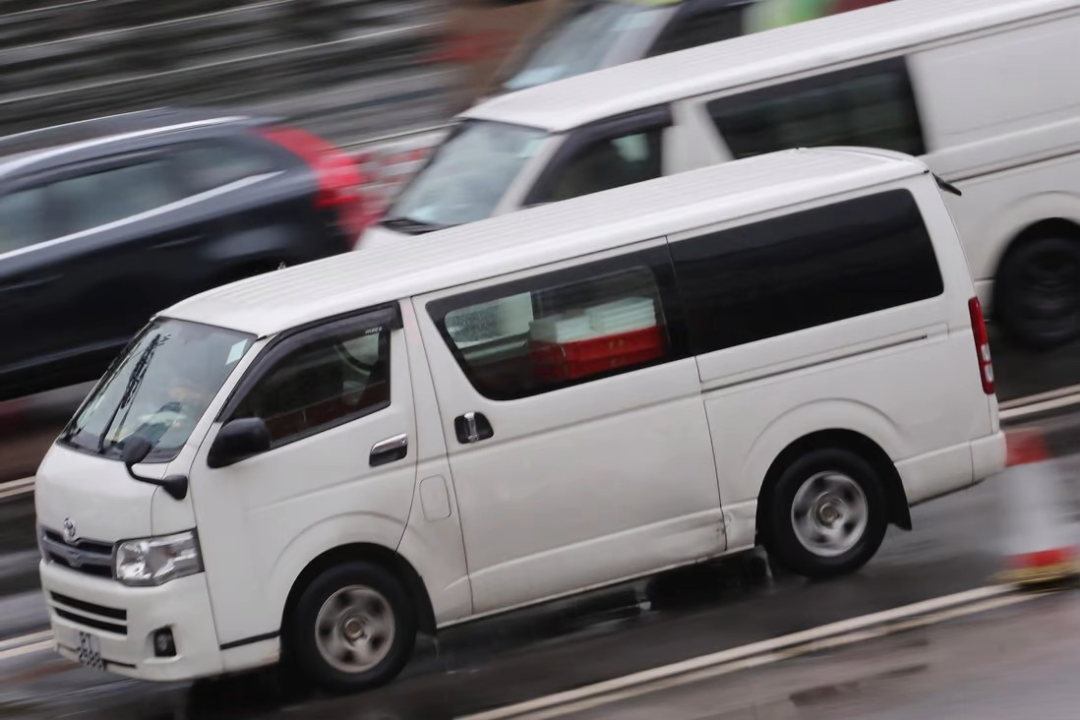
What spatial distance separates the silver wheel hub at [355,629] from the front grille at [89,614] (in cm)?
85

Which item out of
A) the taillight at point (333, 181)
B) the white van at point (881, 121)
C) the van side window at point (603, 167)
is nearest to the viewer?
the van side window at point (603, 167)

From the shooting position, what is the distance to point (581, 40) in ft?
47.1

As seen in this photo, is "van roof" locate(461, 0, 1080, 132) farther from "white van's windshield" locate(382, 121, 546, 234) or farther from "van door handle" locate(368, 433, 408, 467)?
"van door handle" locate(368, 433, 408, 467)

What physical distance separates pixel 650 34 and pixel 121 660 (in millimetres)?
7639

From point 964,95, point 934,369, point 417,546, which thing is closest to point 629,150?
point 964,95

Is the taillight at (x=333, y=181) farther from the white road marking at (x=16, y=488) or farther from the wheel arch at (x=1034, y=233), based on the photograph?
the wheel arch at (x=1034, y=233)

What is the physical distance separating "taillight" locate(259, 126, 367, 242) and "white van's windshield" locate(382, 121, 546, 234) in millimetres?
1107

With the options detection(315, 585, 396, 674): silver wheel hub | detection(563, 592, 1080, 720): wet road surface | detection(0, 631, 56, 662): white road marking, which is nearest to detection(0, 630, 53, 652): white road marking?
detection(0, 631, 56, 662): white road marking

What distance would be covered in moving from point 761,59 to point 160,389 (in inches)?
200

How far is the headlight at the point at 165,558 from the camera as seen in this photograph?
301 inches

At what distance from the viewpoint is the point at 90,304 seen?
1267 cm

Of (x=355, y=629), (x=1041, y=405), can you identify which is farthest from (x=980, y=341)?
(x=355, y=629)

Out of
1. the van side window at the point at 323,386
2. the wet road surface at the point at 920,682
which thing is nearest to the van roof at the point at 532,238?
the van side window at the point at 323,386

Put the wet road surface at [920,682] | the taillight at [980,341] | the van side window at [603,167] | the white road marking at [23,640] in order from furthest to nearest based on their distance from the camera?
the van side window at [603,167], the white road marking at [23,640], the taillight at [980,341], the wet road surface at [920,682]
